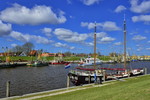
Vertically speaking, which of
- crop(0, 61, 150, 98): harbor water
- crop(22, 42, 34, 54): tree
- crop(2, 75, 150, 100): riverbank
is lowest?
crop(0, 61, 150, 98): harbor water

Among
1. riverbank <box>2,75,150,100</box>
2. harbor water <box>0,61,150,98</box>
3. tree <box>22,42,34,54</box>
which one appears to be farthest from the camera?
tree <box>22,42,34,54</box>

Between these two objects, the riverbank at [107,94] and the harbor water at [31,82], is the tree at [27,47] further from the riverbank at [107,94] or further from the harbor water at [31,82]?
the riverbank at [107,94]

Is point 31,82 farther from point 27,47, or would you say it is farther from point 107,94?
point 27,47

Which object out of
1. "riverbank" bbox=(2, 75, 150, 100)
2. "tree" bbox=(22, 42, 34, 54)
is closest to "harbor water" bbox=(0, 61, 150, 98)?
"riverbank" bbox=(2, 75, 150, 100)

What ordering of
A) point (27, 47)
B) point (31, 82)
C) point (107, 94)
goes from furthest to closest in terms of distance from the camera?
point (27, 47) < point (31, 82) < point (107, 94)

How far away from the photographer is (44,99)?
1561cm

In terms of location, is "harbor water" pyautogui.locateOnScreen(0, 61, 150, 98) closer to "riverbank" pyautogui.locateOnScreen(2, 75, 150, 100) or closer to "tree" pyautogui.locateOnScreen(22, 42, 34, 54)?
"riverbank" pyautogui.locateOnScreen(2, 75, 150, 100)

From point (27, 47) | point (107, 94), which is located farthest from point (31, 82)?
point (27, 47)

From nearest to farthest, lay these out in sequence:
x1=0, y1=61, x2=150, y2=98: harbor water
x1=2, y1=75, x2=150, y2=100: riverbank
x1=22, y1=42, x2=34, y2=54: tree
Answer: x1=2, y1=75, x2=150, y2=100: riverbank → x1=0, y1=61, x2=150, y2=98: harbor water → x1=22, y1=42, x2=34, y2=54: tree

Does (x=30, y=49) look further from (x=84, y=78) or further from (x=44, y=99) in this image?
(x=44, y=99)

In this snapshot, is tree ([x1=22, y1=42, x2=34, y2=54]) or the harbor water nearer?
the harbor water

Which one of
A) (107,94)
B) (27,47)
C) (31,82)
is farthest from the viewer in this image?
(27,47)

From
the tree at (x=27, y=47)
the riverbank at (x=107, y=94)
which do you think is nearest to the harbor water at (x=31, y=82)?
the riverbank at (x=107, y=94)

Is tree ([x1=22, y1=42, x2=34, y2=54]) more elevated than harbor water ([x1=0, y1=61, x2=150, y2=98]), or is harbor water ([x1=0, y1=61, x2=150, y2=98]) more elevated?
tree ([x1=22, y1=42, x2=34, y2=54])
